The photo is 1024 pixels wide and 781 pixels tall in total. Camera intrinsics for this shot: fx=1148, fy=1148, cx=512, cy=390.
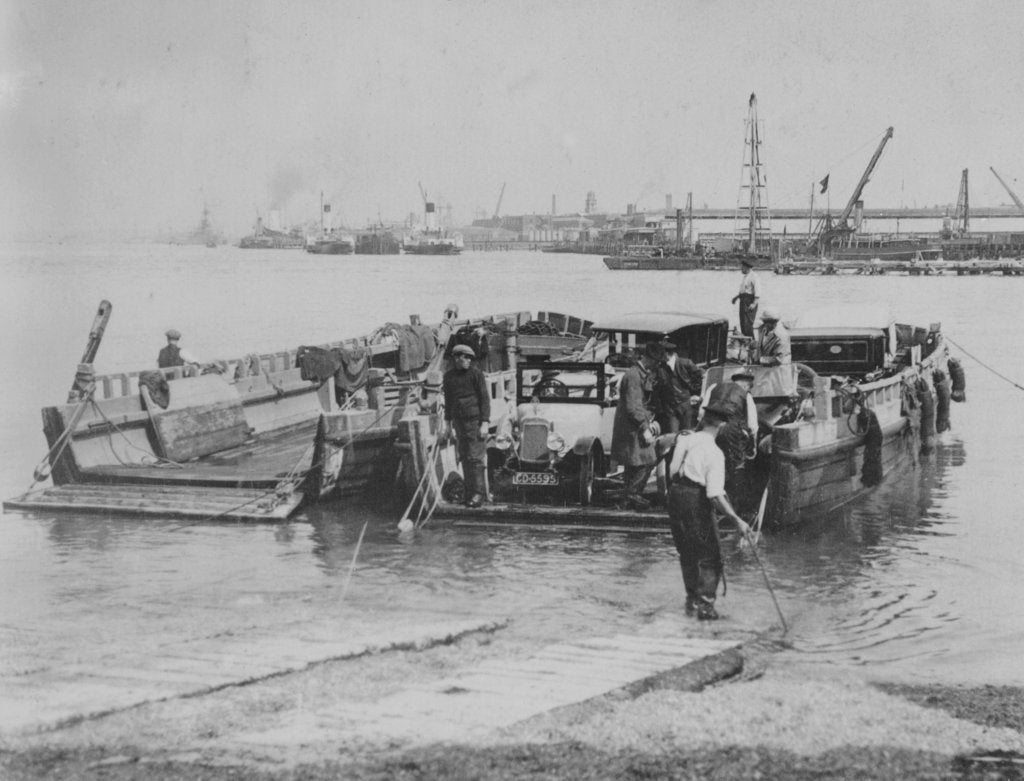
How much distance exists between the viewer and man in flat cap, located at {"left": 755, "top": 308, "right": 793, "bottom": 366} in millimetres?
15211

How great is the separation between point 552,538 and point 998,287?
9649 cm

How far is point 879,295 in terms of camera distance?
9106cm

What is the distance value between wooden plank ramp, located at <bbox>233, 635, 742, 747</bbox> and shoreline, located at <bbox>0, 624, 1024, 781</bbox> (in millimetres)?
56

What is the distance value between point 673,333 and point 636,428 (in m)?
3.92

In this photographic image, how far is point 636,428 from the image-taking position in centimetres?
1312

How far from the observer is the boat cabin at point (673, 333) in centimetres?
1677

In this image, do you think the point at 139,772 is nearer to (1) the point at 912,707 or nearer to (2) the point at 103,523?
(1) the point at 912,707

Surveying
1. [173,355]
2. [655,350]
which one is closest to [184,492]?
[173,355]

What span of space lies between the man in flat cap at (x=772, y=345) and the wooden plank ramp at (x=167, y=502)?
6471mm

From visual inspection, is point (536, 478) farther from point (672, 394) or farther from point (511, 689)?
point (511, 689)

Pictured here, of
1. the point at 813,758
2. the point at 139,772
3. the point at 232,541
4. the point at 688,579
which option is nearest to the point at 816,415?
the point at 688,579

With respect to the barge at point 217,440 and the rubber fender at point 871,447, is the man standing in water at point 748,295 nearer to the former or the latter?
the rubber fender at point 871,447

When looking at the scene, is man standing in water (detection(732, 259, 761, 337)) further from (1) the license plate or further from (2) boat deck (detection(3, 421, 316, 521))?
(2) boat deck (detection(3, 421, 316, 521))

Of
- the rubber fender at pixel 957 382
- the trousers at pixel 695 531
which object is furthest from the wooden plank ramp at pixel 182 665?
the rubber fender at pixel 957 382
